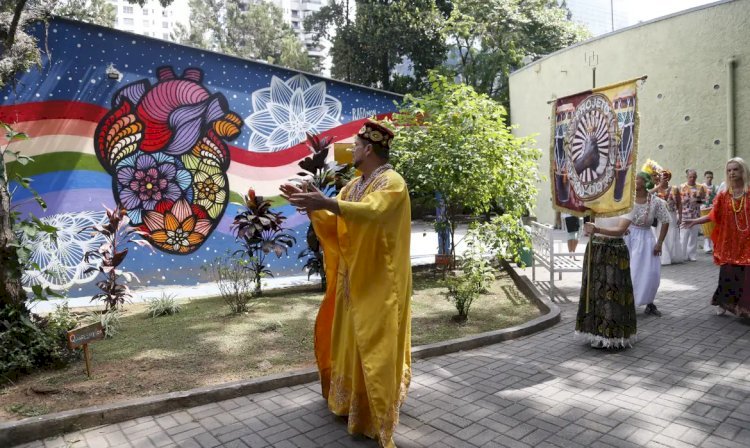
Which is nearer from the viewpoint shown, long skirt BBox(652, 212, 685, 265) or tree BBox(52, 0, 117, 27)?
long skirt BBox(652, 212, 685, 265)

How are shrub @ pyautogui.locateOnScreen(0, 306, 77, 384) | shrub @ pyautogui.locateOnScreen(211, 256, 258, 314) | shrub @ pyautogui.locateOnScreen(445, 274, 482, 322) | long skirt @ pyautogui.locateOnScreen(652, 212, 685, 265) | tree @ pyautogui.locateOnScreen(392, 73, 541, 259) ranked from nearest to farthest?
shrub @ pyautogui.locateOnScreen(0, 306, 77, 384) < shrub @ pyautogui.locateOnScreen(445, 274, 482, 322) < shrub @ pyautogui.locateOnScreen(211, 256, 258, 314) < tree @ pyautogui.locateOnScreen(392, 73, 541, 259) < long skirt @ pyautogui.locateOnScreen(652, 212, 685, 265)

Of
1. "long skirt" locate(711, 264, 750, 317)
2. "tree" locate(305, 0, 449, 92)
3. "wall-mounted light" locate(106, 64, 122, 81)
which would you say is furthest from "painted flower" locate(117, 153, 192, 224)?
"tree" locate(305, 0, 449, 92)

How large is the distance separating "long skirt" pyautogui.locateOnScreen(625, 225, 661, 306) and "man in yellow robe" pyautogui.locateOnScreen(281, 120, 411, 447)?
4.36 meters

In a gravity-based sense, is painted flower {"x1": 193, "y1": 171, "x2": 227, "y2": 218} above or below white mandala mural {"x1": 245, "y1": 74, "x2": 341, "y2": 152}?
below

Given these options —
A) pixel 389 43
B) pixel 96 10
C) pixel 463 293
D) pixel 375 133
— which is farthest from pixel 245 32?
pixel 375 133

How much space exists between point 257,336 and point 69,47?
6189 millimetres

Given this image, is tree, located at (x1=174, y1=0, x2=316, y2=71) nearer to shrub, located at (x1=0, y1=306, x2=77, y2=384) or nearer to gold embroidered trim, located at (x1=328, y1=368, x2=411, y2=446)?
shrub, located at (x1=0, y1=306, x2=77, y2=384)

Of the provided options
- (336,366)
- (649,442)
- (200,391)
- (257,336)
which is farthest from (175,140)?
(649,442)

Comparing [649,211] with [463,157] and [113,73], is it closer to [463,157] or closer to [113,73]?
[463,157]

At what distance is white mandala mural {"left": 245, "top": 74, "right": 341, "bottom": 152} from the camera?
33.5ft

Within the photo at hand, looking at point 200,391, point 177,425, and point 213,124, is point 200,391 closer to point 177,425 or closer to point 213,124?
point 177,425

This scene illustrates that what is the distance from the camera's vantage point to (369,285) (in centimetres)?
346

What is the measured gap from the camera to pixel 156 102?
9.20 metres

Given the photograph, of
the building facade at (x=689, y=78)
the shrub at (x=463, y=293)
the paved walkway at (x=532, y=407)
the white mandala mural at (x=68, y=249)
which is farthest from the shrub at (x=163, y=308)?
the building facade at (x=689, y=78)
